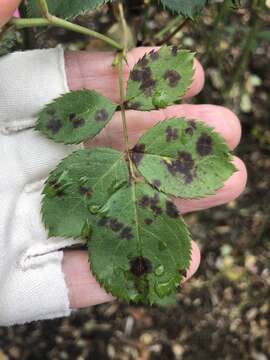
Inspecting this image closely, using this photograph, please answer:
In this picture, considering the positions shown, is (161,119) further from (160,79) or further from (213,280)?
(213,280)

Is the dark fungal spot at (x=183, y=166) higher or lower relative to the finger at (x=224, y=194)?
higher

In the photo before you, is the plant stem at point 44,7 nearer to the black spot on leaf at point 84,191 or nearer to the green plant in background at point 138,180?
the green plant in background at point 138,180

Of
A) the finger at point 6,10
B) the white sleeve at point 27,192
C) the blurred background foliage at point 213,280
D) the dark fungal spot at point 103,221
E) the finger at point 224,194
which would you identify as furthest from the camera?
the blurred background foliage at point 213,280

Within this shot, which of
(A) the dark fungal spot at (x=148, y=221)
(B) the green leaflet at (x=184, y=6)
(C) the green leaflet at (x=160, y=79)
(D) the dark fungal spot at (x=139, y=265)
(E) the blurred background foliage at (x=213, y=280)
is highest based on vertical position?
(B) the green leaflet at (x=184, y=6)

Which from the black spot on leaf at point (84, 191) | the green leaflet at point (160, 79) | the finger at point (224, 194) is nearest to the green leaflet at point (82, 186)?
the black spot on leaf at point (84, 191)

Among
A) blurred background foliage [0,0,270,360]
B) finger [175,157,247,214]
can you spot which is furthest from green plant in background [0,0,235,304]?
blurred background foliage [0,0,270,360]

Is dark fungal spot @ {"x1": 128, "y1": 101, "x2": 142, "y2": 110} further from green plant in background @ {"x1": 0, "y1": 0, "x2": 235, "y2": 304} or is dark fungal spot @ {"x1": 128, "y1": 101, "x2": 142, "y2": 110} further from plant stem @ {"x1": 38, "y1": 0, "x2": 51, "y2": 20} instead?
plant stem @ {"x1": 38, "y1": 0, "x2": 51, "y2": 20}

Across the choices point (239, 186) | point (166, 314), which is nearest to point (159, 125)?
point (239, 186)
